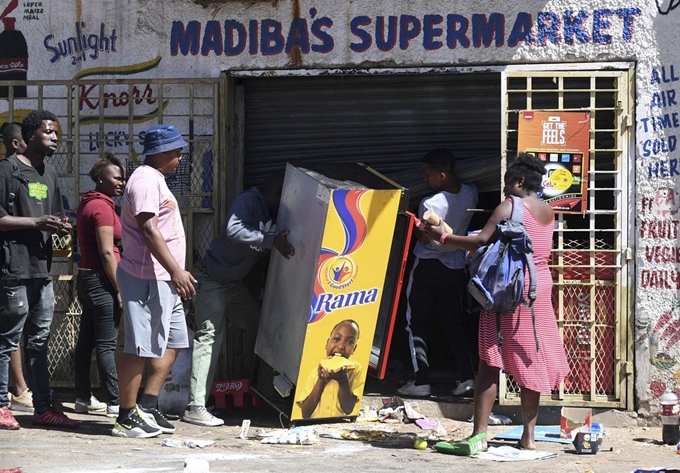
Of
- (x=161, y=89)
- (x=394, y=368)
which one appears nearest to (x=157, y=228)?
(x=161, y=89)

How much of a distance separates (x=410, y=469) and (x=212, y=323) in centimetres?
218

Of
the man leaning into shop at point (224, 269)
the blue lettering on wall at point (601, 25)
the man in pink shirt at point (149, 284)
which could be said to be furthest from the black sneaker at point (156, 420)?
the blue lettering on wall at point (601, 25)

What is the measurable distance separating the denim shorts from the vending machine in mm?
947

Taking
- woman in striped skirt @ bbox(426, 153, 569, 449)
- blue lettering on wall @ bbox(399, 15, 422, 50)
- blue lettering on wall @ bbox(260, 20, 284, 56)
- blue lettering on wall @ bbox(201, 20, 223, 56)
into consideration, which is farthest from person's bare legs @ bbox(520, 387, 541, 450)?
blue lettering on wall @ bbox(201, 20, 223, 56)

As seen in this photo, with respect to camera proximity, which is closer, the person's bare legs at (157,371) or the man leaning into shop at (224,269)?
the person's bare legs at (157,371)

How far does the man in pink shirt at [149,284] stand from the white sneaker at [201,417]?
0.61 meters

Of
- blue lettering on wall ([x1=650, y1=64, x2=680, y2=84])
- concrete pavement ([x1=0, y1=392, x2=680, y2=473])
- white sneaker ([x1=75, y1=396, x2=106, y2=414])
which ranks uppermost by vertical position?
blue lettering on wall ([x1=650, y1=64, x2=680, y2=84])

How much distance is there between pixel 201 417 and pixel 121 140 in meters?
2.38

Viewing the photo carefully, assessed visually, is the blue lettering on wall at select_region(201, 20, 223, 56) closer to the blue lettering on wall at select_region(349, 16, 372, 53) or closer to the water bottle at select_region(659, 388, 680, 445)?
the blue lettering on wall at select_region(349, 16, 372, 53)

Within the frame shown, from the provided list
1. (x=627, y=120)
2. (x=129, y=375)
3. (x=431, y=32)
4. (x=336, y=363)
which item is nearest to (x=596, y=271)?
(x=627, y=120)

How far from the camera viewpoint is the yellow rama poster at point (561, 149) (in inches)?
300

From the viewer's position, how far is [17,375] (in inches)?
308

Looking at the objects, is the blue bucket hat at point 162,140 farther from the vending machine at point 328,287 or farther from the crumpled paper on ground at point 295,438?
the crumpled paper on ground at point 295,438

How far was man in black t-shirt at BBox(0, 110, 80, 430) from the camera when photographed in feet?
22.8
